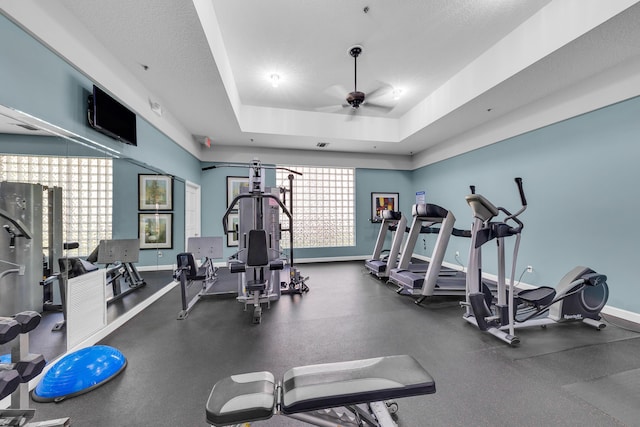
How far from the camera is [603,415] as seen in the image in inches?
60.2

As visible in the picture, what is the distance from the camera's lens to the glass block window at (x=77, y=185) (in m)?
1.75

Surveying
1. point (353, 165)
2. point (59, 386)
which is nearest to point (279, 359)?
point (59, 386)

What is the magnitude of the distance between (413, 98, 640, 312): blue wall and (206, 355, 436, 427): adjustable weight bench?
3711mm

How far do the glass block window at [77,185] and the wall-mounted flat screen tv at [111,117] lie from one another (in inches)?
13.2

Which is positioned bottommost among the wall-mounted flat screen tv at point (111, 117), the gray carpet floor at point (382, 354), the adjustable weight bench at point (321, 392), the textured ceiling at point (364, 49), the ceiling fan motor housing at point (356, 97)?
the gray carpet floor at point (382, 354)

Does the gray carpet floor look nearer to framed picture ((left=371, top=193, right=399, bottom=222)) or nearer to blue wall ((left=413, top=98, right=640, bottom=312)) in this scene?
blue wall ((left=413, top=98, right=640, bottom=312))

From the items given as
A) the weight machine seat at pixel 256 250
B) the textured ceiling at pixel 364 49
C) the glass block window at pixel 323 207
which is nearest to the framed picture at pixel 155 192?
the textured ceiling at pixel 364 49

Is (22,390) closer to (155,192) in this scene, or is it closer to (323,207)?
(155,192)

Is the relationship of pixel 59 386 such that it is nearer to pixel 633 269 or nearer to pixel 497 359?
pixel 497 359

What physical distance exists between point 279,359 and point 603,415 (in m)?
2.25

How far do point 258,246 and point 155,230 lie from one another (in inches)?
81.1

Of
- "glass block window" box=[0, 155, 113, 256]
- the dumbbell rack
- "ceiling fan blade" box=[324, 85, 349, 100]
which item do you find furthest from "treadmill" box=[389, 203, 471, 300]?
"glass block window" box=[0, 155, 113, 256]

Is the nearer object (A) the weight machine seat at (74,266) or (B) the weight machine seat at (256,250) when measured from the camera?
(A) the weight machine seat at (74,266)

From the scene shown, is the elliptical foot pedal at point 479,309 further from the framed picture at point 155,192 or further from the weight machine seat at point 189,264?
the framed picture at point 155,192
